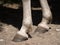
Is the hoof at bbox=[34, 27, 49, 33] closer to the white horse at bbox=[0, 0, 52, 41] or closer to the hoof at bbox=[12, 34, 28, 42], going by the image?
the white horse at bbox=[0, 0, 52, 41]

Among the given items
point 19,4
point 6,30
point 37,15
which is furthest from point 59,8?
point 6,30

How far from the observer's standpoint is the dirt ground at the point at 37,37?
9.63ft

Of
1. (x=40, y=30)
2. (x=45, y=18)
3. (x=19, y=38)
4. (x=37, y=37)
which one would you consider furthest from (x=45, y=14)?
(x=19, y=38)

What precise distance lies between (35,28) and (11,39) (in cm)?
44

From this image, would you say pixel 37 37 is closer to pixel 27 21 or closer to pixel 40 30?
pixel 40 30

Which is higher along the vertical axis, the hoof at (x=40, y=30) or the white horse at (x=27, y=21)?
the white horse at (x=27, y=21)

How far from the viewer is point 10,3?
478 centimetres

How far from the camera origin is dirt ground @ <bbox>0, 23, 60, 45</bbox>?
9.63ft

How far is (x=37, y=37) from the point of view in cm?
309

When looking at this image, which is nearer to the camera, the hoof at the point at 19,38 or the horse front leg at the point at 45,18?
the hoof at the point at 19,38

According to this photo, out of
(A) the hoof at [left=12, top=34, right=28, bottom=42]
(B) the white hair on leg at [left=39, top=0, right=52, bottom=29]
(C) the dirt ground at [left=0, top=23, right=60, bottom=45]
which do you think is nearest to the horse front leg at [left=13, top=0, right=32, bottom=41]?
(A) the hoof at [left=12, top=34, right=28, bottom=42]

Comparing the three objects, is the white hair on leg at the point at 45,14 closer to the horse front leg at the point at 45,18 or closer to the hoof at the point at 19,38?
the horse front leg at the point at 45,18

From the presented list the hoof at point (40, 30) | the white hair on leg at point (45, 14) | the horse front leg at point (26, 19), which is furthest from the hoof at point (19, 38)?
the white hair on leg at point (45, 14)

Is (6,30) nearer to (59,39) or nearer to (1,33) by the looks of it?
(1,33)
